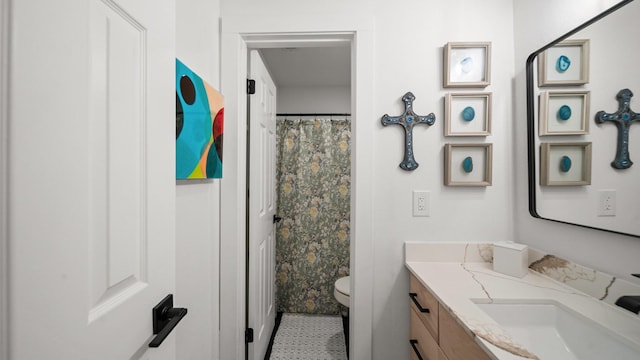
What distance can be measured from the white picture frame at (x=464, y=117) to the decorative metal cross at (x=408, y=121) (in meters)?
0.09

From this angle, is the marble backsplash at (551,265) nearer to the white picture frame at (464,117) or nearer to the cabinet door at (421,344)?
the cabinet door at (421,344)

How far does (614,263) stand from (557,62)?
792mm

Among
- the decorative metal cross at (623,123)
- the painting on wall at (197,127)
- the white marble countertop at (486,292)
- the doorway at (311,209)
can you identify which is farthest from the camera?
the doorway at (311,209)

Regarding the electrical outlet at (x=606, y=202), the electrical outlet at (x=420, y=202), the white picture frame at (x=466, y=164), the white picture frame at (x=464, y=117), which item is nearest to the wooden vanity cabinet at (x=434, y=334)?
the electrical outlet at (x=420, y=202)

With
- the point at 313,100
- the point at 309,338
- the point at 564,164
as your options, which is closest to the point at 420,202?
the point at 564,164

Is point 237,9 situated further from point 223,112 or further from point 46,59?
point 46,59

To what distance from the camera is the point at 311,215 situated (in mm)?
2490

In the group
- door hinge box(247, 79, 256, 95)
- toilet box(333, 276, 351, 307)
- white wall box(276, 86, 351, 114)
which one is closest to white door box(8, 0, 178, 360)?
door hinge box(247, 79, 256, 95)

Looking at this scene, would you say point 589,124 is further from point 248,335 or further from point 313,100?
point 313,100

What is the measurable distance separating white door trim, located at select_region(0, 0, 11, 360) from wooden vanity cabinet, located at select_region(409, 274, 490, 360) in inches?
37.3

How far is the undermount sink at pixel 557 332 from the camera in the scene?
2.42 feet

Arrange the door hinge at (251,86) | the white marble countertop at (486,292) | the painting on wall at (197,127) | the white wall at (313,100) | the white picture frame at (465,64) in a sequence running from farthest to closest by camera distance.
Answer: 1. the white wall at (313,100)
2. the door hinge at (251,86)
3. the white picture frame at (465,64)
4. the painting on wall at (197,127)
5. the white marble countertop at (486,292)

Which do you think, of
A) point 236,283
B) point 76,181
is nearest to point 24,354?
point 76,181

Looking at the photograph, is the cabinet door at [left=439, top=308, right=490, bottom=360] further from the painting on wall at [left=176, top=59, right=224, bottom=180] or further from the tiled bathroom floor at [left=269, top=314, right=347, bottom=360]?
the tiled bathroom floor at [left=269, top=314, right=347, bottom=360]
